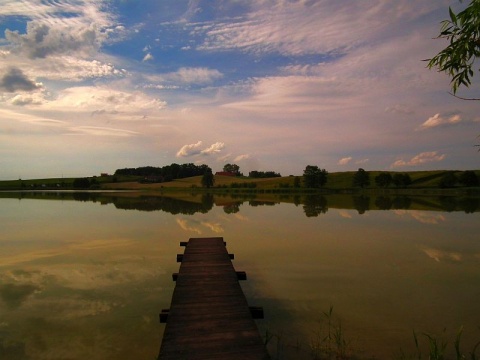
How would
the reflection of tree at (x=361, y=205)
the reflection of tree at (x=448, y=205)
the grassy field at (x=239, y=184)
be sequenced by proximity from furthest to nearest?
the grassy field at (x=239, y=184), the reflection of tree at (x=448, y=205), the reflection of tree at (x=361, y=205)

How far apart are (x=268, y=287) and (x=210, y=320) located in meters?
4.64

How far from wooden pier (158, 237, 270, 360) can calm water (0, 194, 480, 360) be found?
947 millimetres

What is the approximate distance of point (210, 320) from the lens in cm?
758

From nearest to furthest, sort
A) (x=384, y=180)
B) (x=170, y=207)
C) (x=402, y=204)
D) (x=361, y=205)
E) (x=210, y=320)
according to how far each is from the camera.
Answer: (x=210, y=320) → (x=170, y=207) → (x=361, y=205) → (x=402, y=204) → (x=384, y=180)

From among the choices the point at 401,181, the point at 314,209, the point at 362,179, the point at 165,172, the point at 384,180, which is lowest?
the point at 314,209

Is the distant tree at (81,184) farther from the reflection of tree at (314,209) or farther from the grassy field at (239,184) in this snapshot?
the reflection of tree at (314,209)

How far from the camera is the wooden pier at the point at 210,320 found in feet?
20.4

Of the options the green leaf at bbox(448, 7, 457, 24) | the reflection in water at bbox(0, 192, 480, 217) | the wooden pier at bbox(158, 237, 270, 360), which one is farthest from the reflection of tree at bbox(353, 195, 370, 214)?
the green leaf at bbox(448, 7, 457, 24)

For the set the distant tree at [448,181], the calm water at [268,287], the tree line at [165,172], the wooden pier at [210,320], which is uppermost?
the tree line at [165,172]

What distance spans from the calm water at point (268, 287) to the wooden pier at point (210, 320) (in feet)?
3.11

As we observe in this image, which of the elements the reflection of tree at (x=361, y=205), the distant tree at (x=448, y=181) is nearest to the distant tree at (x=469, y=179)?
the distant tree at (x=448, y=181)

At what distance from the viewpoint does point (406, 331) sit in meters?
8.38

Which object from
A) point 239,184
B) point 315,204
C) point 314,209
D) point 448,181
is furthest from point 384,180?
point 314,209

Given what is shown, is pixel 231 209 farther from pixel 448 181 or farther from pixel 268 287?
pixel 448 181
